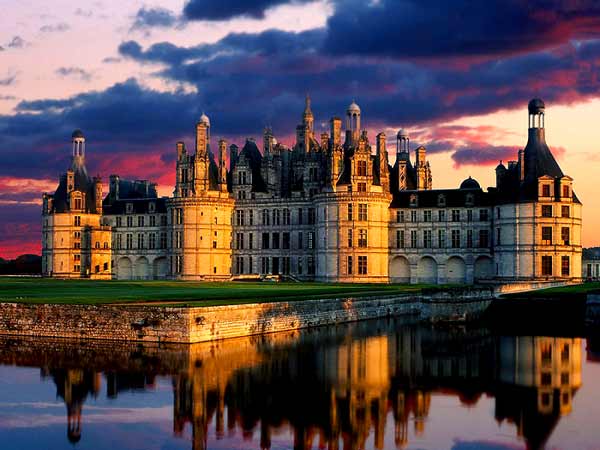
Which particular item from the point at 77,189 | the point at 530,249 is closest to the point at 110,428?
the point at 530,249

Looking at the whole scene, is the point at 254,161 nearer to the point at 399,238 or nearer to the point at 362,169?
the point at 362,169

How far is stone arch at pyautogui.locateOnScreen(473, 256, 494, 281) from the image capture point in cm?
7988

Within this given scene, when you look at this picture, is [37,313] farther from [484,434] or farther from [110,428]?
[484,434]

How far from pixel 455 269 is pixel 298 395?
56576 mm

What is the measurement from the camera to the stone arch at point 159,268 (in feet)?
306

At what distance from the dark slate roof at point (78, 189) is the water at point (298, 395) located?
196ft

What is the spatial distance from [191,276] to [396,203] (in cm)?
2125

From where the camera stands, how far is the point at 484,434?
22.7 metres

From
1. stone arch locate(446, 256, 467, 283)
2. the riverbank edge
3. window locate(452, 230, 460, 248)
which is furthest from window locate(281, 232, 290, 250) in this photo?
the riverbank edge

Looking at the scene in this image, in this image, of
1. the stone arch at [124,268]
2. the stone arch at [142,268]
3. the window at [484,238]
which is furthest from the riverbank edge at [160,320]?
the stone arch at [124,268]

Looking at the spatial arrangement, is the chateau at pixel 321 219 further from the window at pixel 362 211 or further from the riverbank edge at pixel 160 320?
the riverbank edge at pixel 160 320

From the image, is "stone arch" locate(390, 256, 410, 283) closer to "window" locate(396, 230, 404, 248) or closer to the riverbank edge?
"window" locate(396, 230, 404, 248)

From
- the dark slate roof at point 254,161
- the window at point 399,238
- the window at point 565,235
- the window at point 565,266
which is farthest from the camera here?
the dark slate roof at point 254,161

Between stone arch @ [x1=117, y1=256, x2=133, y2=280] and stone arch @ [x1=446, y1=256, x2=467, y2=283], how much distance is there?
35.1m
